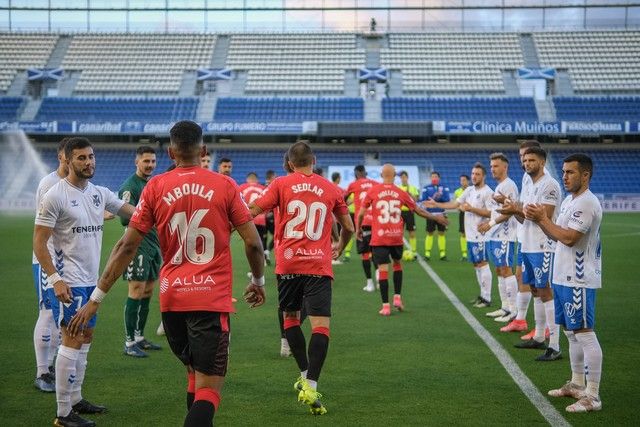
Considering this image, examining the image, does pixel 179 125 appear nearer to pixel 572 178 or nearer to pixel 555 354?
pixel 572 178

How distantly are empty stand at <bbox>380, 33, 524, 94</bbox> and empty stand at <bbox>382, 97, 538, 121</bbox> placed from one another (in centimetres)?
132

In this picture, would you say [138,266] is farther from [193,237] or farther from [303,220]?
[193,237]

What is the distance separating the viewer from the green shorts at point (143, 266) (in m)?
8.56

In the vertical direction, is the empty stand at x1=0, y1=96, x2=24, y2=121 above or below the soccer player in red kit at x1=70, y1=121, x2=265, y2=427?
above

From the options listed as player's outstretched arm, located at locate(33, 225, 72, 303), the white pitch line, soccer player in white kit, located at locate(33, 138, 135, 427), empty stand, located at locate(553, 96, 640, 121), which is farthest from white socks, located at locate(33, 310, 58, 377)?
empty stand, located at locate(553, 96, 640, 121)

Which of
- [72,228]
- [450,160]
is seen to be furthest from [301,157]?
[450,160]

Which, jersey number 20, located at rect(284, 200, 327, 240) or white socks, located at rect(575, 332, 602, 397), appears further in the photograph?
jersey number 20, located at rect(284, 200, 327, 240)

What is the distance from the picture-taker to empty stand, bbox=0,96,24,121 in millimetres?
49031

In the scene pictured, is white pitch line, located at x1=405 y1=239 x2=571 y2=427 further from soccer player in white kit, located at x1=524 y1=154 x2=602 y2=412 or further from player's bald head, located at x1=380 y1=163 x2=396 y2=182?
player's bald head, located at x1=380 y1=163 x2=396 y2=182

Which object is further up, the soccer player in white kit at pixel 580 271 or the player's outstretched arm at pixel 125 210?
the player's outstretched arm at pixel 125 210

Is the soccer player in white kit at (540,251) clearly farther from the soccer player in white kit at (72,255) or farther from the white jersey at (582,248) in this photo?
the soccer player in white kit at (72,255)

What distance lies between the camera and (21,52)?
54.3 meters

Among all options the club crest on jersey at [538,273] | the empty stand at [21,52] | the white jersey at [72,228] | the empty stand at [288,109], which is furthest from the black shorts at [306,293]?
the empty stand at [21,52]

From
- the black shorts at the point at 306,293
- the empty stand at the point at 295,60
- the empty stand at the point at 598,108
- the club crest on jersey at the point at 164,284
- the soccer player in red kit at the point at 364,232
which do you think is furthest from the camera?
the empty stand at the point at 295,60
